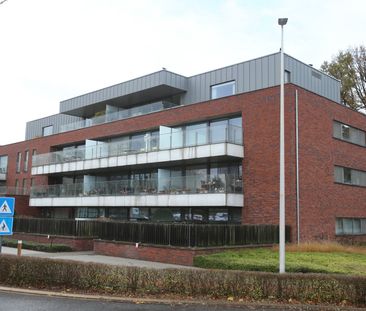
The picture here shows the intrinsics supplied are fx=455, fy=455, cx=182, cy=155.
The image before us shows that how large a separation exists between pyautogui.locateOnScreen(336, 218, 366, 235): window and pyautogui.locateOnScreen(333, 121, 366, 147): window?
16.9ft

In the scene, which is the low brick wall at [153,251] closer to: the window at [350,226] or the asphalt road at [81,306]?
the asphalt road at [81,306]

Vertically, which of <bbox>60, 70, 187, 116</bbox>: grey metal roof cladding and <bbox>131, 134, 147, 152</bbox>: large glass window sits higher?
<bbox>60, 70, 187, 116</bbox>: grey metal roof cladding

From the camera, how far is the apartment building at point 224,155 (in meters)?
24.8

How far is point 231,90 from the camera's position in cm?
3023

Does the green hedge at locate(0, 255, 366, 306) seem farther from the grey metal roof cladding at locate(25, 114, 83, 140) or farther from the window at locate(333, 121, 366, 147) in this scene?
the grey metal roof cladding at locate(25, 114, 83, 140)

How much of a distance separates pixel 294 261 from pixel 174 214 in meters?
13.1

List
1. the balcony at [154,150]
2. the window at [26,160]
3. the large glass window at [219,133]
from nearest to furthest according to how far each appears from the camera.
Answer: the large glass window at [219,133], the balcony at [154,150], the window at [26,160]

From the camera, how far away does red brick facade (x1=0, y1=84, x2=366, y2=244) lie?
24422 mm

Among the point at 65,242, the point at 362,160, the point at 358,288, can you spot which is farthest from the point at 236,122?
the point at 358,288

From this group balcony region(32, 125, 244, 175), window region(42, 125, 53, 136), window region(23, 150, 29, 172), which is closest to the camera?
balcony region(32, 125, 244, 175)

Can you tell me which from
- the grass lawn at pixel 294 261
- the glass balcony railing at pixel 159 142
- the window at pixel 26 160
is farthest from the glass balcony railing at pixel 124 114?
the grass lawn at pixel 294 261

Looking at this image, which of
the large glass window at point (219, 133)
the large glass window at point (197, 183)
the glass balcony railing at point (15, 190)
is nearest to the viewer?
the large glass window at point (197, 183)

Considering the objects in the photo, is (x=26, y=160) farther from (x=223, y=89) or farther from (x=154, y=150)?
(x=223, y=89)

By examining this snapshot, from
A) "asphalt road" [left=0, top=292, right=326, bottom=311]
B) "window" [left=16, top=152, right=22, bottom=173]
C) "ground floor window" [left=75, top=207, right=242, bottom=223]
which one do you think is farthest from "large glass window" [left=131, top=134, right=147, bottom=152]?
"window" [left=16, top=152, right=22, bottom=173]
